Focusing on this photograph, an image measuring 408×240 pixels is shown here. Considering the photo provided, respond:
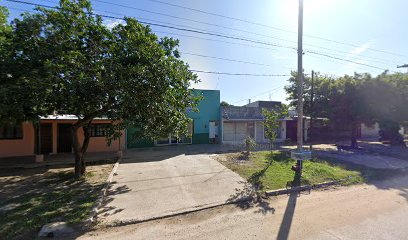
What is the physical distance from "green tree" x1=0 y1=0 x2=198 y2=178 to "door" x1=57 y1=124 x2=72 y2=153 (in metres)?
7.23

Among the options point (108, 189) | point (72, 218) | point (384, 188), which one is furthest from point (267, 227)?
point (384, 188)

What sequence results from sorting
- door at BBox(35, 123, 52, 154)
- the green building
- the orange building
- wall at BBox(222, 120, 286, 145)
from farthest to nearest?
wall at BBox(222, 120, 286, 145) → the green building → door at BBox(35, 123, 52, 154) → the orange building

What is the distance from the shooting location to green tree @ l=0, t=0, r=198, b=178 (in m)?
6.21

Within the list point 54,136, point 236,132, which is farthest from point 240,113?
point 54,136

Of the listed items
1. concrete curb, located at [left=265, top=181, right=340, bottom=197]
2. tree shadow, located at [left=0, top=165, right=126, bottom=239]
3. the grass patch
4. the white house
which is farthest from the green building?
concrete curb, located at [left=265, top=181, right=340, bottom=197]

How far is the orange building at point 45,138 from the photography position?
501 inches

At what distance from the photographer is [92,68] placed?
654cm

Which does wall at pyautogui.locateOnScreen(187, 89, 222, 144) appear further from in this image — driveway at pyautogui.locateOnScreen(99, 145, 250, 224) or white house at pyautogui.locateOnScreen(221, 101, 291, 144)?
driveway at pyautogui.locateOnScreen(99, 145, 250, 224)

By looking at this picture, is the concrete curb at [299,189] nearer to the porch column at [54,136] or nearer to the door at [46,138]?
the porch column at [54,136]

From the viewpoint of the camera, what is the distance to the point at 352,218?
5.30m

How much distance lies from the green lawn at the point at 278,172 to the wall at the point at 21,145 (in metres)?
11.3

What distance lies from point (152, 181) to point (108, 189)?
1547 millimetres

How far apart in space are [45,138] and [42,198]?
9.05 m

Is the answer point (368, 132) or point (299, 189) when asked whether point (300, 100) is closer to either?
point (299, 189)
